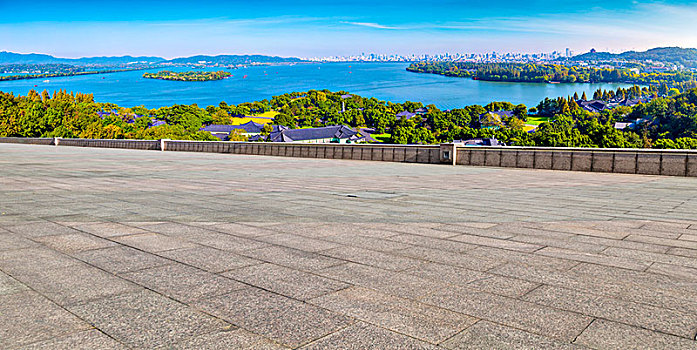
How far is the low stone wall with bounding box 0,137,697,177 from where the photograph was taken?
14719mm

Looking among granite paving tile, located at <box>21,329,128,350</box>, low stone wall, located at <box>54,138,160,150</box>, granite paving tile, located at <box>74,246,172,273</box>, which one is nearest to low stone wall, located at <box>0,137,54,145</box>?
low stone wall, located at <box>54,138,160,150</box>

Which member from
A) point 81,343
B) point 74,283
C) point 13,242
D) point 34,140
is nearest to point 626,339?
point 81,343

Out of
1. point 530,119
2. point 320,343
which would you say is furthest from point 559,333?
point 530,119

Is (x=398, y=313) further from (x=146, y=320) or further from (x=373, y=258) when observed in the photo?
(x=146, y=320)

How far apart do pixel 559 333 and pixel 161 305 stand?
261 centimetres

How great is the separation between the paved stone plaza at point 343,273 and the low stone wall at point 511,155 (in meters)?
6.03

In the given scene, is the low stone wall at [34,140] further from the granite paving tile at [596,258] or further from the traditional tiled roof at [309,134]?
the traditional tiled roof at [309,134]

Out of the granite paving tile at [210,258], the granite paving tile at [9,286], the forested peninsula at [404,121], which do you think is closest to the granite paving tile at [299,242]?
the granite paving tile at [210,258]

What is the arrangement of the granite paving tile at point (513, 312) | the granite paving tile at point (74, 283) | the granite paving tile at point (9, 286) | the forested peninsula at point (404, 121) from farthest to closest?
the forested peninsula at point (404, 121) → the granite paving tile at point (9, 286) → the granite paving tile at point (74, 283) → the granite paving tile at point (513, 312)

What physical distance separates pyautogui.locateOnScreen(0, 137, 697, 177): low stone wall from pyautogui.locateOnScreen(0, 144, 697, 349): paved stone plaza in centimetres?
603

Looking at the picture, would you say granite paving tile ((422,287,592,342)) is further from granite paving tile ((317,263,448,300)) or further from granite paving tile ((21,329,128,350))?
granite paving tile ((21,329,128,350))

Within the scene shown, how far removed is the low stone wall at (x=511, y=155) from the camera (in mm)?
14719

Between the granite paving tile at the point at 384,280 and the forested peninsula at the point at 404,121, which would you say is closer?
the granite paving tile at the point at 384,280

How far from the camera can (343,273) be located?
14.4 feet
